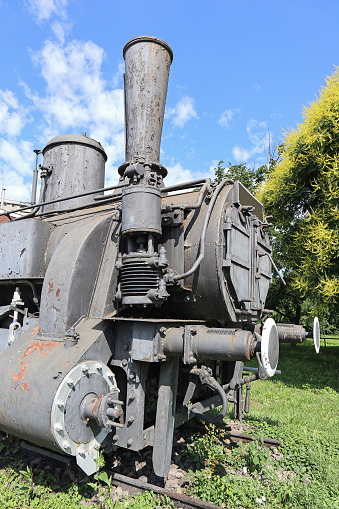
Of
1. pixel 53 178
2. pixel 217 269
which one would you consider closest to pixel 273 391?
pixel 217 269

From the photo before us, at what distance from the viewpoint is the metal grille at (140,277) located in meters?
3.55

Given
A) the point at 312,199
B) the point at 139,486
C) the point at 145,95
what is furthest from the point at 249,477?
the point at 312,199

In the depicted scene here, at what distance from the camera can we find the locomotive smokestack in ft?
13.6

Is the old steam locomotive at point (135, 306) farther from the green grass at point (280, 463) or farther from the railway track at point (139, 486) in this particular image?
the green grass at point (280, 463)

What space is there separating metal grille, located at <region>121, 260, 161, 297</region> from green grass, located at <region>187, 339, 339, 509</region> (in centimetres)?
206

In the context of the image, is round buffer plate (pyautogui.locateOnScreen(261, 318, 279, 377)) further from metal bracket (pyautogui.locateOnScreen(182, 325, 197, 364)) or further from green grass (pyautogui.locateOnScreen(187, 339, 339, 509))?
green grass (pyautogui.locateOnScreen(187, 339, 339, 509))

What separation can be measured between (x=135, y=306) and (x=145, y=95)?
91.3 inches

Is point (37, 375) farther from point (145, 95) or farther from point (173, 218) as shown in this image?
point (145, 95)

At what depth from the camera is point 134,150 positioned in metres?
4.21

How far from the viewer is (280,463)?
4543mm

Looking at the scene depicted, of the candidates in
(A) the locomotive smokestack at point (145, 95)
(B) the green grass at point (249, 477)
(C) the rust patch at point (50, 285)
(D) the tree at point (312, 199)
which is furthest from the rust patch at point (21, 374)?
(D) the tree at point (312, 199)

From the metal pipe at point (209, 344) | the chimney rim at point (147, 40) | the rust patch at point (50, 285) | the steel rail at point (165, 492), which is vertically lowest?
the steel rail at point (165, 492)

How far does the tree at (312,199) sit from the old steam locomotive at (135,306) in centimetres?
552

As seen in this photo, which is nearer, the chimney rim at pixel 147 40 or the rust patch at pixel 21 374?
the rust patch at pixel 21 374
